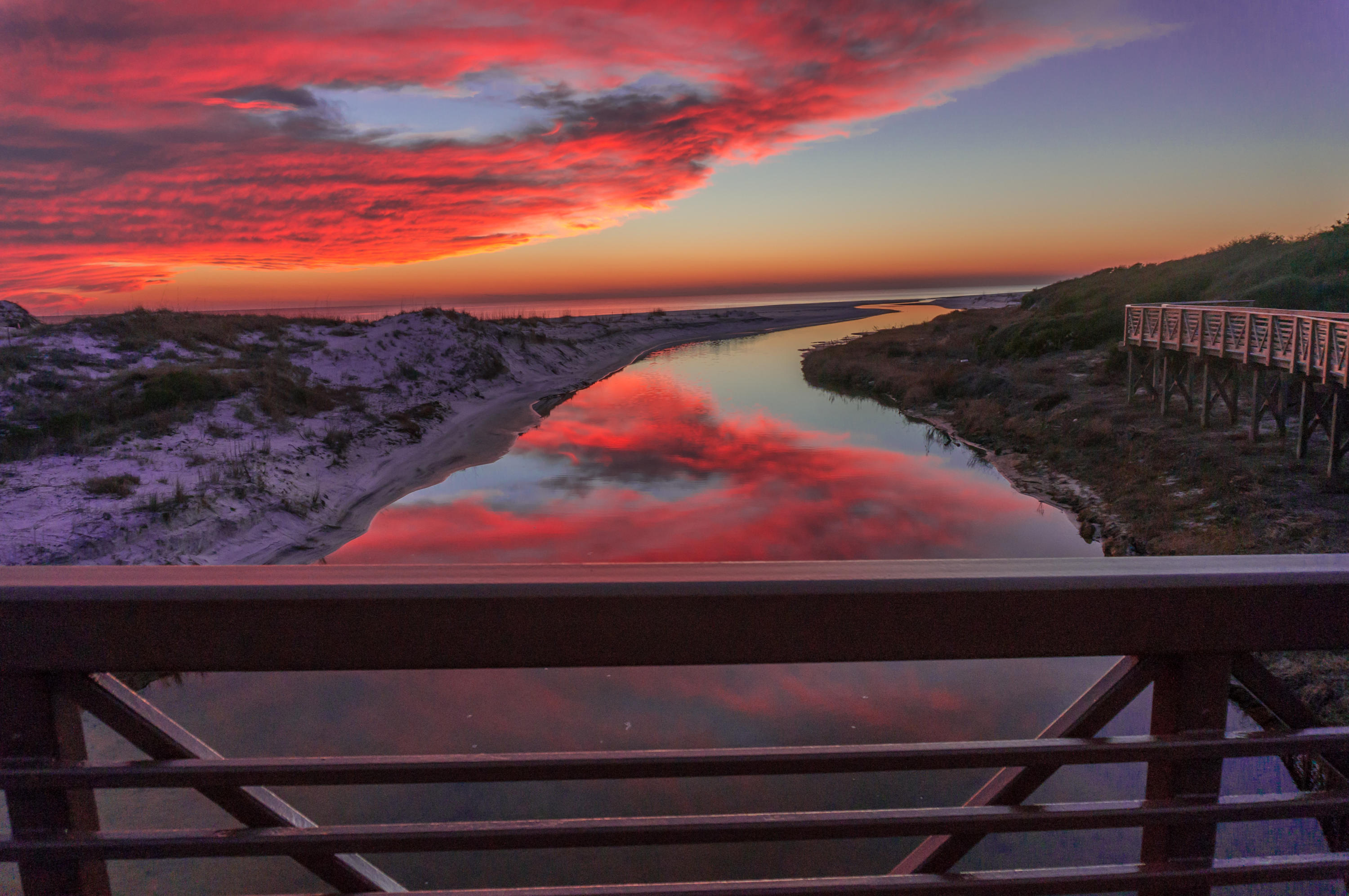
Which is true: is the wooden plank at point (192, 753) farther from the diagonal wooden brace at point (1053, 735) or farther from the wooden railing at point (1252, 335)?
the wooden railing at point (1252, 335)

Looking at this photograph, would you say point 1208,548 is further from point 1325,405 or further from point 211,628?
point 211,628

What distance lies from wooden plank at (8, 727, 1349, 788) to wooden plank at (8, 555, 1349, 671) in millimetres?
169

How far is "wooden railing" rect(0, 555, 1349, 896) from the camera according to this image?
126cm

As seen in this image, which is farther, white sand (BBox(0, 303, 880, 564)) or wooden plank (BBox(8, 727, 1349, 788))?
white sand (BBox(0, 303, 880, 564))

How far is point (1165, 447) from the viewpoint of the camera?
54.7 feet

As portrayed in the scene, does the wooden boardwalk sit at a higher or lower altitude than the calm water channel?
higher

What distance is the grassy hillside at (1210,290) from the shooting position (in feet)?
96.2

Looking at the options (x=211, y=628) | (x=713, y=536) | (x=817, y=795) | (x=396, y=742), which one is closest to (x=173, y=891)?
(x=396, y=742)

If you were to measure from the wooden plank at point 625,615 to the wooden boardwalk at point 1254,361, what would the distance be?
15.1 metres

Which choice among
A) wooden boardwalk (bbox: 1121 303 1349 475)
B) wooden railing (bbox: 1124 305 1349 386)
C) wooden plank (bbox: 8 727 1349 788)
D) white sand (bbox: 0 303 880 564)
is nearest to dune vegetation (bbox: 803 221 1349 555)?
wooden boardwalk (bbox: 1121 303 1349 475)

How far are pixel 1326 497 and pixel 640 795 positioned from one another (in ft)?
40.7

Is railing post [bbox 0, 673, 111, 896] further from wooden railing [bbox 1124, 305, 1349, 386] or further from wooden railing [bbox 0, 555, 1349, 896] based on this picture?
wooden railing [bbox 1124, 305, 1349, 386]

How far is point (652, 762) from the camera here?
1341mm

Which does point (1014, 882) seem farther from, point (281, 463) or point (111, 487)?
point (281, 463)
